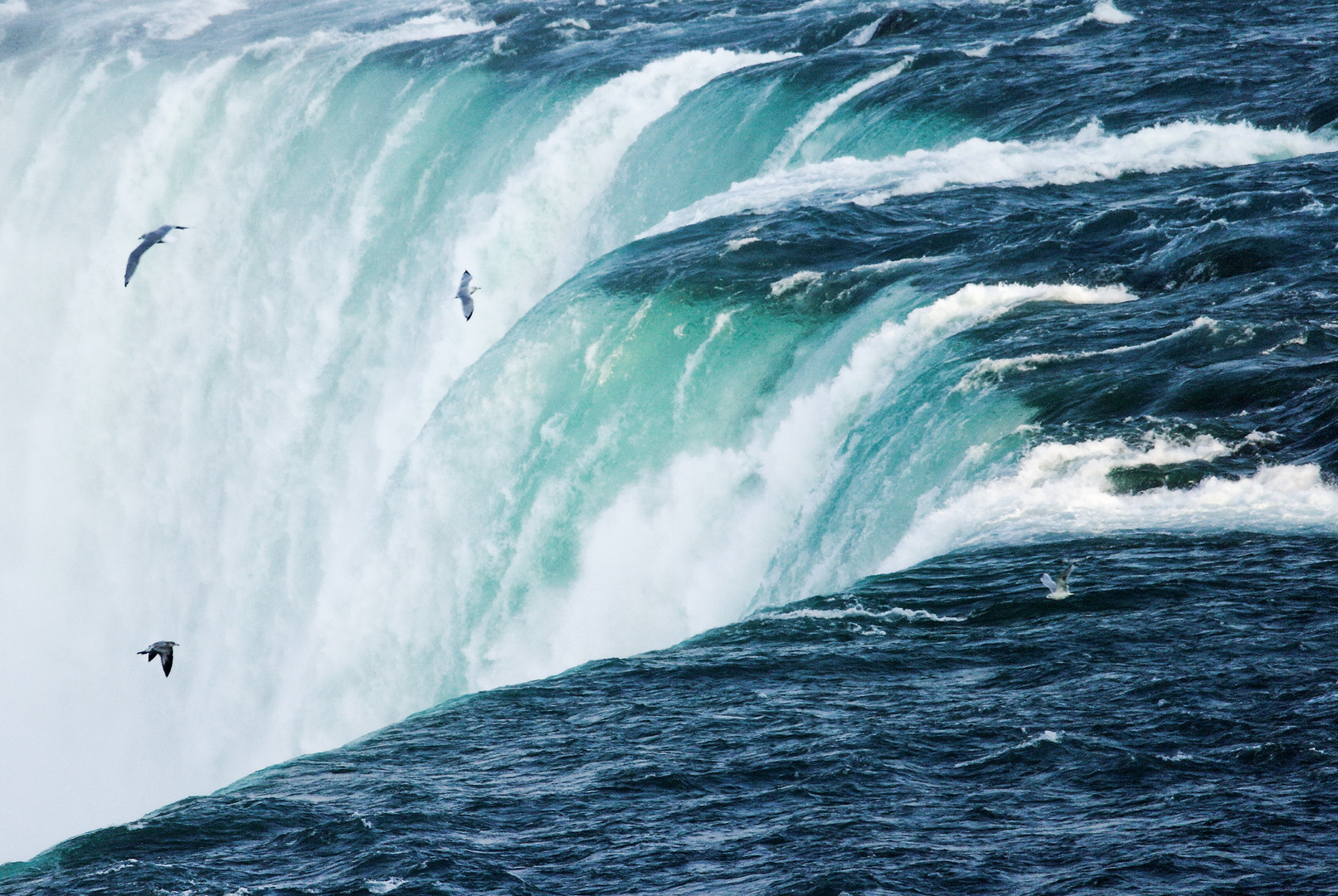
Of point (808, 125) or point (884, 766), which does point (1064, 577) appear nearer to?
point (884, 766)

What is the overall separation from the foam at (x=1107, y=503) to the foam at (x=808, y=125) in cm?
1258

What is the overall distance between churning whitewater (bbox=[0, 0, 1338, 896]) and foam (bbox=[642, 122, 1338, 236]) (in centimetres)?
11

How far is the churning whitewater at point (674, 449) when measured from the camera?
1071cm

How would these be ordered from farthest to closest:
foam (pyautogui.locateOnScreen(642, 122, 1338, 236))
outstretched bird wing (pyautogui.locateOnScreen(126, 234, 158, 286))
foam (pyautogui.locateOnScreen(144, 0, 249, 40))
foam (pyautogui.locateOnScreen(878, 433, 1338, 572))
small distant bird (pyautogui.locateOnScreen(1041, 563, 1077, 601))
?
1. foam (pyautogui.locateOnScreen(144, 0, 249, 40))
2. foam (pyautogui.locateOnScreen(642, 122, 1338, 236))
3. outstretched bird wing (pyautogui.locateOnScreen(126, 234, 158, 286))
4. foam (pyautogui.locateOnScreen(878, 433, 1338, 572))
5. small distant bird (pyautogui.locateOnScreen(1041, 563, 1077, 601))

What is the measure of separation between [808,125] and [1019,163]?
4.39 meters

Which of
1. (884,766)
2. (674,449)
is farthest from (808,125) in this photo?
(884,766)

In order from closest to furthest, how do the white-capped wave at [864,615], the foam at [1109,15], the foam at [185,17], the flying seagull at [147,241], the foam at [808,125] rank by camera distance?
the white-capped wave at [864,615], the flying seagull at [147,241], the foam at [808,125], the foam at [1109,15], the foam at [185,17]

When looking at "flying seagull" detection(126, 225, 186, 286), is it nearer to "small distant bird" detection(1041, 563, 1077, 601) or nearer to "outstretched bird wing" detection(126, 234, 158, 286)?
"outstretched bird wing" detection(126, 234, 158, 286)

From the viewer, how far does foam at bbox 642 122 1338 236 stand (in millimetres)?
23547

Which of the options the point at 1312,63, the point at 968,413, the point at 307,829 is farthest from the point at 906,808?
the point at 1312,63

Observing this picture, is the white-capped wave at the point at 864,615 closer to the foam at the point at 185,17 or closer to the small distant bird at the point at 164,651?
the small distant bird at the point at 164,651

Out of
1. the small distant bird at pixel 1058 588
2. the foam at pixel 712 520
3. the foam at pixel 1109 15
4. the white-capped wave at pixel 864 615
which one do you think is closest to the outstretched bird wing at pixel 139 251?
the foam at pixel 712 520

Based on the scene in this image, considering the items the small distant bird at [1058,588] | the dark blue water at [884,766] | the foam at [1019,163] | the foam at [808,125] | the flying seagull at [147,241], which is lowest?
the dark blue water at [884,766]

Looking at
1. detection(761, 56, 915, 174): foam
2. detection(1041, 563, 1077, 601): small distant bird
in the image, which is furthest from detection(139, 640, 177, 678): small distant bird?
detection(761, 56, 915, 174): foam
